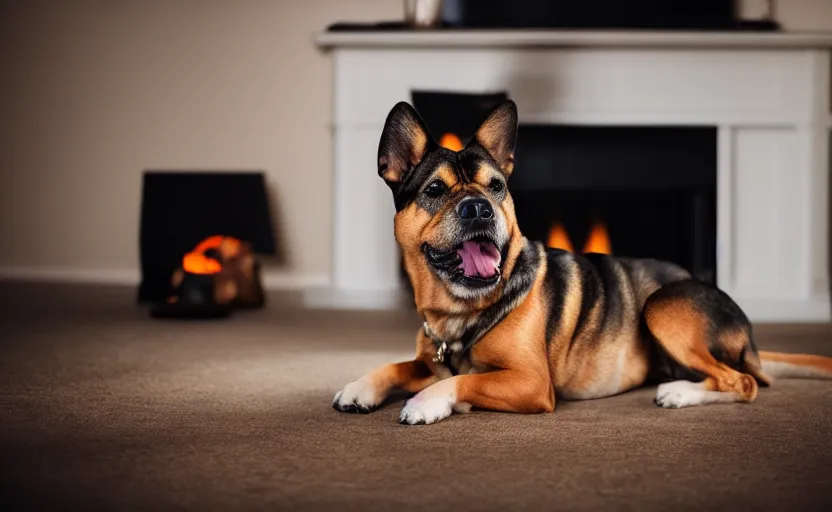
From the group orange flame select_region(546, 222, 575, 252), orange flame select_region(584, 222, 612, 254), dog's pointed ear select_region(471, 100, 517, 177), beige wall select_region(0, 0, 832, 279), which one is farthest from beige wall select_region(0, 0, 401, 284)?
dog's pointed ear select_region(471, 100, 517, 177)

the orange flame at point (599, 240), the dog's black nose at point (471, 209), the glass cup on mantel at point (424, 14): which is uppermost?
the glass cup on mantel at point (424, 14)

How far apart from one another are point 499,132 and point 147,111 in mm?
3381

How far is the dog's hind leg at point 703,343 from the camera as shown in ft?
7.39

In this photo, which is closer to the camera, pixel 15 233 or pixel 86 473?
pixel 86 473

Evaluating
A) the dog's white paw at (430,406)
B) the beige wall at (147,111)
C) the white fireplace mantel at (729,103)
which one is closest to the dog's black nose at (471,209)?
the dog's white paw at (430,406)

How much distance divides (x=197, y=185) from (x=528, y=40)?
6.08ft

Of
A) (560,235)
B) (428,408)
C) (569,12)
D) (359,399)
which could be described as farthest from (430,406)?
(569,12)

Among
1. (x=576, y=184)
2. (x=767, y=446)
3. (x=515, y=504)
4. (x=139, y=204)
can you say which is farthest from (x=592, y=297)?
(x=139, y=204)

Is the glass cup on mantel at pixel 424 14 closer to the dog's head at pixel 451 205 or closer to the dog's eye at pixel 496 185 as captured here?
the dog's head at pixel 451 205

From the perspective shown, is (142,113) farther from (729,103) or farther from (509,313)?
(509,313)

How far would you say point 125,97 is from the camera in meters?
5.19

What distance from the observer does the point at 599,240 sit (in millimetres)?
4527

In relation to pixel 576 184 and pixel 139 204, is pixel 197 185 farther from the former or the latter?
pixel 576 184

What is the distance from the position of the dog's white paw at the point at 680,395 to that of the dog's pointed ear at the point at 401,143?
82 centimetres
